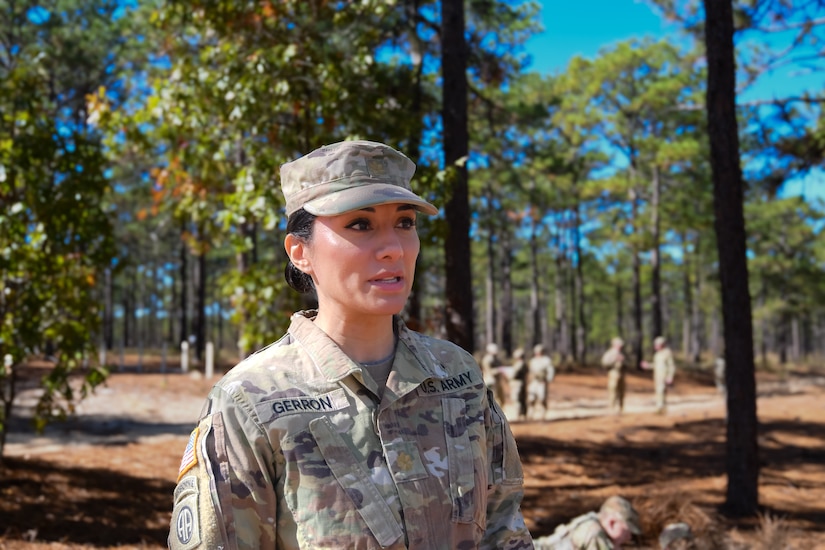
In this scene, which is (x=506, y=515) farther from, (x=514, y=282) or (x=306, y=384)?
(x=514, y=282)

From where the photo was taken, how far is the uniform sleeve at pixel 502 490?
1952 mm

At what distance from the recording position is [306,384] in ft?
5.92

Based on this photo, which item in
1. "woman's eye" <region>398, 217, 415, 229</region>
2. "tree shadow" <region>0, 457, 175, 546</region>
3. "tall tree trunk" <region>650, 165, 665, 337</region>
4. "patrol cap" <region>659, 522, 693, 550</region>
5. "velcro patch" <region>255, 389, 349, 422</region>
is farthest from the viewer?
"tall tree trunk" <region>650, 165, 665, 337</region>

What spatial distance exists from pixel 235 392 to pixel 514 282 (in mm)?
48789

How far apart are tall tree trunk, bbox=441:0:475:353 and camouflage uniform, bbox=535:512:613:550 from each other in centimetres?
340

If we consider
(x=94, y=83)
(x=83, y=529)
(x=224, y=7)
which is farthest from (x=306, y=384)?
(x=94, y=83)

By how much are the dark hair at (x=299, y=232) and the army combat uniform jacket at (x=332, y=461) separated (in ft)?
0.58

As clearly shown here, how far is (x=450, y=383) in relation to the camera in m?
1.99

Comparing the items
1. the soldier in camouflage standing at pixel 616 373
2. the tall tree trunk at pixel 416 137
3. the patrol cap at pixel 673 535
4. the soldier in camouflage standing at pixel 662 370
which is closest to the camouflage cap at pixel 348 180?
the patrol cap at pixel 673 535

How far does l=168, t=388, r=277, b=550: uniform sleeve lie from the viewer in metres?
1.59

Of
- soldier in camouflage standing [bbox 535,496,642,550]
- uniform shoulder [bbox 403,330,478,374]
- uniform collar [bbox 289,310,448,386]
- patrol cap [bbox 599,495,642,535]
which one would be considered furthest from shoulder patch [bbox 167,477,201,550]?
patrol cap [bbox 599,495,642,535]

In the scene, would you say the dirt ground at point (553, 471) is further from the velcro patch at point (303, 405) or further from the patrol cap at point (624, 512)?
the velcro patch at point (303, 405)

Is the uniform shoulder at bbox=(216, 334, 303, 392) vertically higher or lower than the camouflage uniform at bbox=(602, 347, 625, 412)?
higher

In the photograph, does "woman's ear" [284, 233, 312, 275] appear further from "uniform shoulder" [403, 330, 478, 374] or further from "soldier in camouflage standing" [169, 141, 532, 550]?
"uniform shoulder" [403, 330, 478, 374]
